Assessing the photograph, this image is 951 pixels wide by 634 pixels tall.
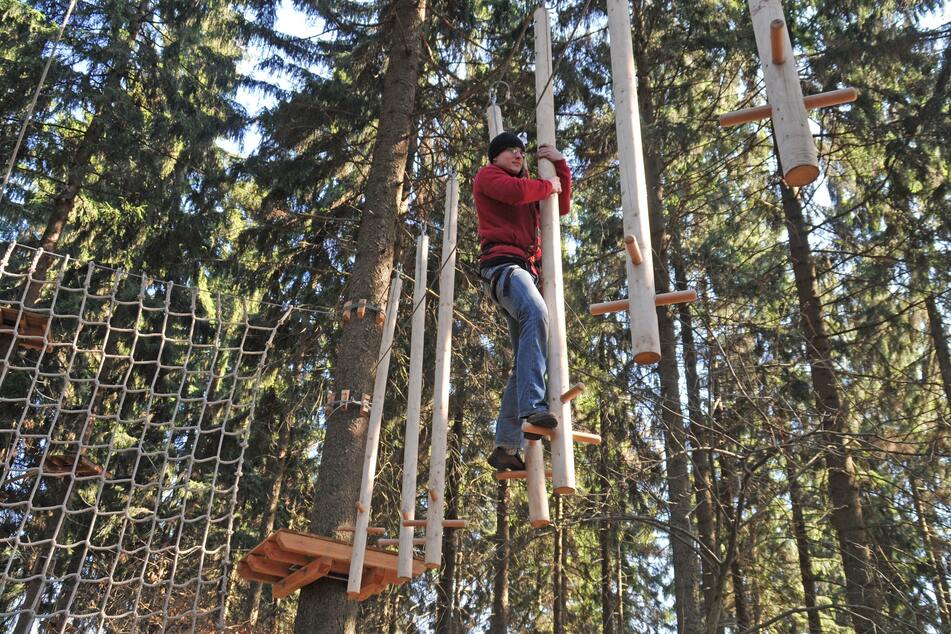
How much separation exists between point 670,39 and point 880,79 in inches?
91.7

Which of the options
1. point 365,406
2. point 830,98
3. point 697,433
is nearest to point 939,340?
point 697,433

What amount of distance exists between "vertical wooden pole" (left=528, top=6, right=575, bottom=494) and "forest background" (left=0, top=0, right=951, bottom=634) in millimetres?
2885

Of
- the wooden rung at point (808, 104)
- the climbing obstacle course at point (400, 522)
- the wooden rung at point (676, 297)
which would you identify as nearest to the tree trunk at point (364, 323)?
the climbing obstacle course at point (400, 522)

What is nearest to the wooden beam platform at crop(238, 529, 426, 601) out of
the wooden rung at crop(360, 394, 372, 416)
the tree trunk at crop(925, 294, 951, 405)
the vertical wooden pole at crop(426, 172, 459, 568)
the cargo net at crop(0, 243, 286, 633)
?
the vertical wooden pole at crop(426, 172, 459, 568)

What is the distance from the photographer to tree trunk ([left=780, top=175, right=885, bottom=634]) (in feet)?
20.7

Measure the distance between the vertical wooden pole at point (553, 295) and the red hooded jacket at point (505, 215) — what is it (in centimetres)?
16

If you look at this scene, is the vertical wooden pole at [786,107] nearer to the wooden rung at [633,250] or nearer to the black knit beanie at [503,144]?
the wooden rung at [633,250]

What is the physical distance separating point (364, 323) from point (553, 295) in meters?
2.92

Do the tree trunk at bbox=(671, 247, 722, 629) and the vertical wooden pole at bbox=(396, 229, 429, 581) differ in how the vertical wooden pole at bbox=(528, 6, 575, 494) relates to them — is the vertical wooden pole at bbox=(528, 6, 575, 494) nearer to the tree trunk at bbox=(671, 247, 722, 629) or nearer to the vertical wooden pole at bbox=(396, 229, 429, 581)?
the vertical wooden pole at bbox=(396, 229, 429, 581)

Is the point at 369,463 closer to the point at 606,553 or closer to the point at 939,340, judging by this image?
the point at 939,340

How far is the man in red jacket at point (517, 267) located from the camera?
313cm

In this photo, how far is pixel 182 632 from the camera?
33.1 ft

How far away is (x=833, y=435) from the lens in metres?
6.03

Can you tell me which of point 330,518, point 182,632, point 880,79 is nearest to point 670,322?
point 880,79
